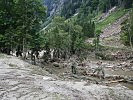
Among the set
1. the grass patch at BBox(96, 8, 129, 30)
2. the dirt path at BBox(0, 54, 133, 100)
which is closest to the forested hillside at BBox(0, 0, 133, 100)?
the dirt path at BBox(0, 54, 133, 100)

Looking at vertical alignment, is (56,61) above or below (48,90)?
above

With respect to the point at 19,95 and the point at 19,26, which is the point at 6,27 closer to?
the point at 19,26

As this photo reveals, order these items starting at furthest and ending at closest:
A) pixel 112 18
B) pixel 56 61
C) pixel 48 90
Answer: pixel 112 18, pixel 56 61, pixel 48 90

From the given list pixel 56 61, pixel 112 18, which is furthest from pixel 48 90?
pixel 112 18

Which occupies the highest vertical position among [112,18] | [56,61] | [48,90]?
[112,18]

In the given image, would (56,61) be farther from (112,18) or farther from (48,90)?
(112,18)

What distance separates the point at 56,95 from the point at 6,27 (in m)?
41.4

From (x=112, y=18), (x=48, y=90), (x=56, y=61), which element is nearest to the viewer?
(x=48, y=90)

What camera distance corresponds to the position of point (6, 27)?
206ft

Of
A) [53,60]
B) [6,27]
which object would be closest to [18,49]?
[6,27]

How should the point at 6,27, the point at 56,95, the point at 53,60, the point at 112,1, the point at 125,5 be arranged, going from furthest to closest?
the point at 112,1, the point at 125,5, the point at 53,60, the point at 6,27, the point at 56,95

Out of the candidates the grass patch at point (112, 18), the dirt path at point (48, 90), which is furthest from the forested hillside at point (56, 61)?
the grass patch at point (112, 18)

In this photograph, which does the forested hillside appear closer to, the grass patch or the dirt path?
the dirt path

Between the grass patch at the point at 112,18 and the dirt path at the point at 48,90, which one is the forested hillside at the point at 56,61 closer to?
the dirt path at the point at 48,90
